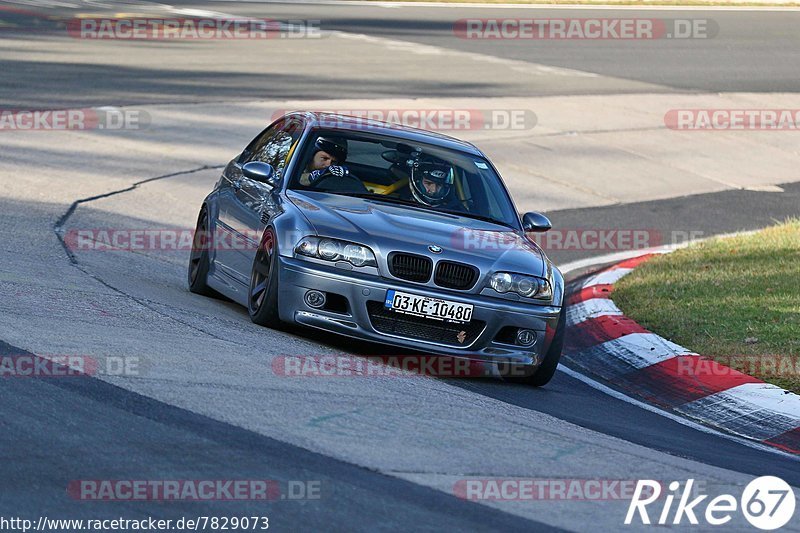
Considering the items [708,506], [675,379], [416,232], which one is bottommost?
[675,379]

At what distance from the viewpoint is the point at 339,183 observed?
925cm

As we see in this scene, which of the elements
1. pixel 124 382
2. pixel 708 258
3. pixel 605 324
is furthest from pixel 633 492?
pixel 708 258

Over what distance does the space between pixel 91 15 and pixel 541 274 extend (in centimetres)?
2161

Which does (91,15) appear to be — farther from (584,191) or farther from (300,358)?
(300,358)

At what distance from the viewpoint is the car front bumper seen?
8094 mm

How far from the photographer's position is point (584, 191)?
17312mm

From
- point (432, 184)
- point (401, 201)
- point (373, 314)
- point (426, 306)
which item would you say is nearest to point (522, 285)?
point (426, 306)

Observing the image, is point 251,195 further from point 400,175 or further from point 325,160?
point 400,175

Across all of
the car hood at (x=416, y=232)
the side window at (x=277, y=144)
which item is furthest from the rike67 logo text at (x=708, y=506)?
the side window at (x=277, y=144)

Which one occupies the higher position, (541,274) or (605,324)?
(541,274)

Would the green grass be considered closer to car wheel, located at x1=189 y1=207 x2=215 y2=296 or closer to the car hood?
the car hood

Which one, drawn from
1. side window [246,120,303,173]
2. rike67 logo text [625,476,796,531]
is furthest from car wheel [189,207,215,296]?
rike67 logo text [625,476,796,531]

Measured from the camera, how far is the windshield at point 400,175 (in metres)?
9.26

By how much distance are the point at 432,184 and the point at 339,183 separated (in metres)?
0.65
